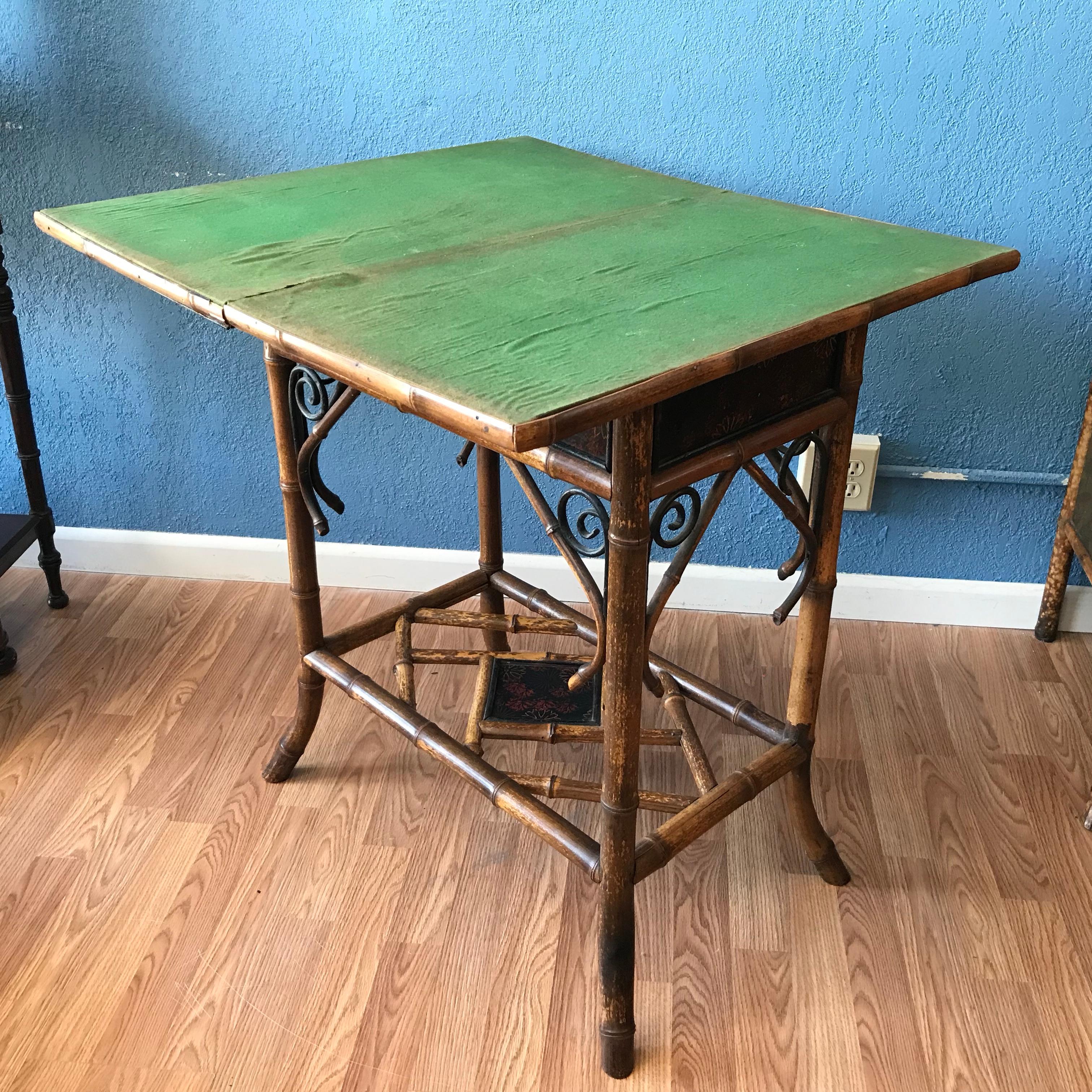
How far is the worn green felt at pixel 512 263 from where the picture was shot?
1.03m

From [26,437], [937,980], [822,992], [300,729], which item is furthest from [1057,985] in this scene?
[26,437]

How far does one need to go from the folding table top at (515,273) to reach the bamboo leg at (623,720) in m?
0.11

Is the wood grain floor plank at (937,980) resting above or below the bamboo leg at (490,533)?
below

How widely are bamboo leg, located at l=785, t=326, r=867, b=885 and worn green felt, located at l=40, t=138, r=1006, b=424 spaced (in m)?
0.15

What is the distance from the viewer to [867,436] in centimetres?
199

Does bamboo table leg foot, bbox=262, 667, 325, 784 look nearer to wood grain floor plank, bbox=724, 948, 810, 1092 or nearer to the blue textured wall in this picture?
the blue textured wall

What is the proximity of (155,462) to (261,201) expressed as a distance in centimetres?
87

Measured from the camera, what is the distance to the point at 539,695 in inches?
69.7

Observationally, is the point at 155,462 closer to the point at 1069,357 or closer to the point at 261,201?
the point at 261,201

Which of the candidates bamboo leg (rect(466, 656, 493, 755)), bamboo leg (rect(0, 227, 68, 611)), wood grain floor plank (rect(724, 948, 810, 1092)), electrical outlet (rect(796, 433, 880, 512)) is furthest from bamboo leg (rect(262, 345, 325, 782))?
electrical outlet (rect(796, 433, 880, 512))

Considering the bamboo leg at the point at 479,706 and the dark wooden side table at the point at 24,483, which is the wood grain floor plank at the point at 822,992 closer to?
the bamboo leg at the point at 479,706

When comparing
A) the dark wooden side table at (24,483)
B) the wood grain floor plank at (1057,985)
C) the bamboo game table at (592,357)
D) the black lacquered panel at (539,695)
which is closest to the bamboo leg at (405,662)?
the bamboo game table at (592,357)

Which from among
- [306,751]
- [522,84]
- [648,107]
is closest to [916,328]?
[648,107]

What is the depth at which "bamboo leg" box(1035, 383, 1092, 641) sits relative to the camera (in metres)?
1.90
